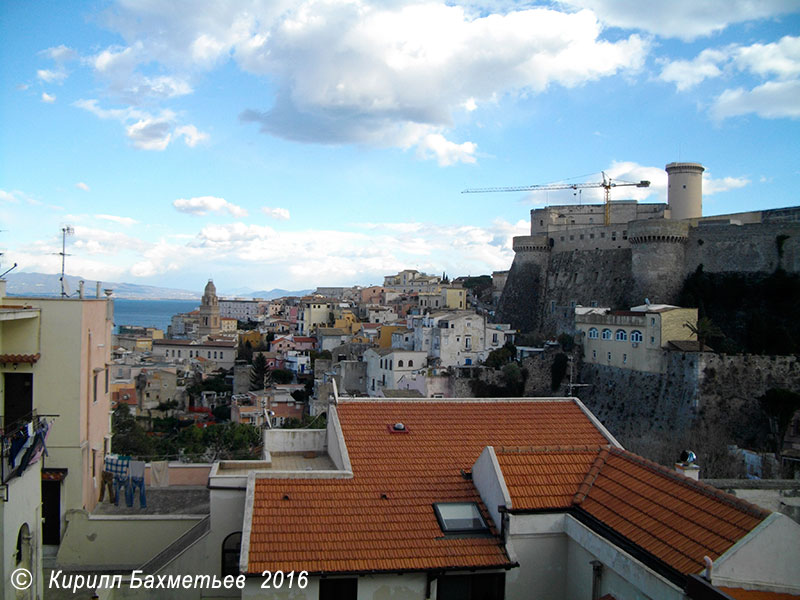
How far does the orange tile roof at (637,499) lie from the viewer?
5984 millimetres

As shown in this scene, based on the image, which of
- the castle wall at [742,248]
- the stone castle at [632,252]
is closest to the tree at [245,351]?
the stone castle at [632,252]

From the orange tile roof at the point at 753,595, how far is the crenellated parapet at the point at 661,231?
1370 inches

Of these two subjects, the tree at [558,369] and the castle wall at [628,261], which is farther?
the castle wall at [628,261]

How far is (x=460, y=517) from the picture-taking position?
7516mm

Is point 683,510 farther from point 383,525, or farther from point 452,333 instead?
point 452,333

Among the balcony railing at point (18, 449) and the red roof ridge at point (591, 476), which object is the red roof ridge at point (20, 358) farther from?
the red roof ridge at point (591, 476)

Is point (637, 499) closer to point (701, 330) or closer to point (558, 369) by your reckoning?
point (701, 330)

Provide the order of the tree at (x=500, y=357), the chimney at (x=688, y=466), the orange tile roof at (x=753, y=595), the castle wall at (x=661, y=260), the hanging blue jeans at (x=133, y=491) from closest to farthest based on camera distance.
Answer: the orange tile roof at (x=753, y=595) → the chimney at (x=688, y=466) → the hanging blue jeans at (x=133, y=491) → the castle wall at (x=661, y=260) → the tree at (x=500, y=357)

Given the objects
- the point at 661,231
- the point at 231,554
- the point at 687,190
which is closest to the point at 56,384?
the point at 231,554

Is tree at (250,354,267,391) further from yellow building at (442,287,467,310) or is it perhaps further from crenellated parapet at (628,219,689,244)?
crenellated parapet at (628,219,689,244)

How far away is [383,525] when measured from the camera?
730 cm

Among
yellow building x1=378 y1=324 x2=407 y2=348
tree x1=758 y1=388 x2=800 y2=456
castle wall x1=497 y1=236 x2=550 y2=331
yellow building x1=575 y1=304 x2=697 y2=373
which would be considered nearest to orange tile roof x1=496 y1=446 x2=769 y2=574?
tree x1=758 y1=388 x2=800 y2=456

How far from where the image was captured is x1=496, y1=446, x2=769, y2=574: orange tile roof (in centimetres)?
598

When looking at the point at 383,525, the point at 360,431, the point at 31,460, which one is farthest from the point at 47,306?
the point at 383,525
